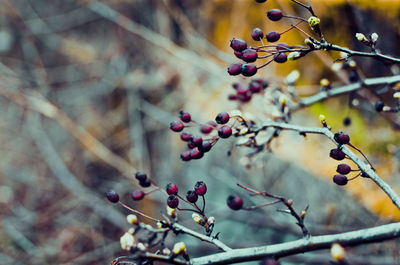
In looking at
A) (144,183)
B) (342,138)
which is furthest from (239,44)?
(144,183)

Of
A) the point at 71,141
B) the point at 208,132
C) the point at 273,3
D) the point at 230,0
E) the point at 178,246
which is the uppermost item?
the point at 230,0

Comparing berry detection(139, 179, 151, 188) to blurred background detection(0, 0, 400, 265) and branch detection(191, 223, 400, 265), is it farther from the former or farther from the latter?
blurred background detection(0, 0, 400, 265)

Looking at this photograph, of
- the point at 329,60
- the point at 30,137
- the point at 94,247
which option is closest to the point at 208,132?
the point at 329,60

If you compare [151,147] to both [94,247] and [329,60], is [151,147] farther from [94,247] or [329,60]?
[329,60]

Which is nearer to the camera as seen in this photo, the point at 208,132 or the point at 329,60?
the point at 208,132

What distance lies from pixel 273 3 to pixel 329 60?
69 centimetres

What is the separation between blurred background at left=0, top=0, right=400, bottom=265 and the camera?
2150 mm

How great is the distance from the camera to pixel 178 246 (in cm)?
78

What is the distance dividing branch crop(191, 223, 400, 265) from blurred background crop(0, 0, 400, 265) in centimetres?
Result: 131

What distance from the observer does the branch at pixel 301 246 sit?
28.2 inches

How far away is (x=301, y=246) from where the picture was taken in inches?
30.9

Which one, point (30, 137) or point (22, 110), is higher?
point (22, 110)

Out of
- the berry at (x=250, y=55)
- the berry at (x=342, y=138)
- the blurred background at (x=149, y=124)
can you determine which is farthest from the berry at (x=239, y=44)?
the blurred background at (x=149, y=124)

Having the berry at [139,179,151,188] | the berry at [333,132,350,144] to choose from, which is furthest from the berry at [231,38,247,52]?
the berry at [139,179,151,188]
